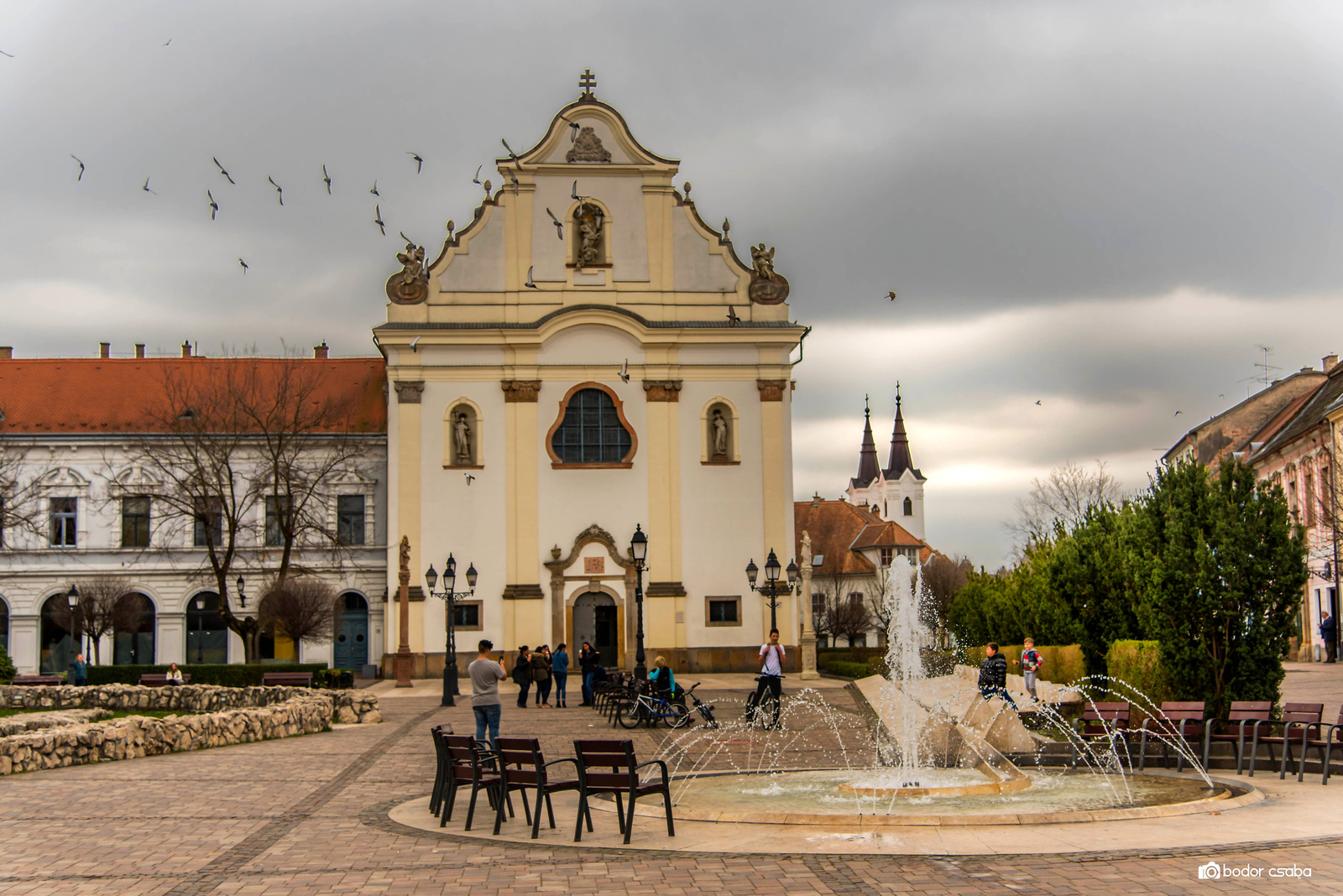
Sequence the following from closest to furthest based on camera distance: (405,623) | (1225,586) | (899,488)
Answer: (1225,586)
(405,623)
(899,488)

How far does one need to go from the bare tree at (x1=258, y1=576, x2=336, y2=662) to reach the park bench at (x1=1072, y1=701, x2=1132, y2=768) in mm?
29491

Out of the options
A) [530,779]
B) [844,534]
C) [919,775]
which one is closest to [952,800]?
[919,775]

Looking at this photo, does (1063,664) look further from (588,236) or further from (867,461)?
(867,461)

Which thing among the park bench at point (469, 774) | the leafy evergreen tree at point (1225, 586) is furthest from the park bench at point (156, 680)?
the leafy evergreen tree at point (1225, 586)

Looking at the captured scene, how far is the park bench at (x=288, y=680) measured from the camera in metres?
32.5

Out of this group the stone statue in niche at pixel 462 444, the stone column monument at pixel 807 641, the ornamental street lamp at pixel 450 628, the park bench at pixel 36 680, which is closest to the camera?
the ornamental street lamp at pixel 450 628

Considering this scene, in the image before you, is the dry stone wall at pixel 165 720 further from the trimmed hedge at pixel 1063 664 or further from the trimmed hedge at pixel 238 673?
the trimmed hedge at pixel 1063 664

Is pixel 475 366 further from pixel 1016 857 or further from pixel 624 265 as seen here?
pixel 1016 857

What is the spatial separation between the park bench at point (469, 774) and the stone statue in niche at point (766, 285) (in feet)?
105

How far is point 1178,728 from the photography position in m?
15.6

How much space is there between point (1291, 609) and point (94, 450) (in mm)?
41389

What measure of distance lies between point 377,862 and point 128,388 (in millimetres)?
42263

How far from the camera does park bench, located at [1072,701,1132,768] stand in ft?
51.2

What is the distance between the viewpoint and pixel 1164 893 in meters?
8.48
